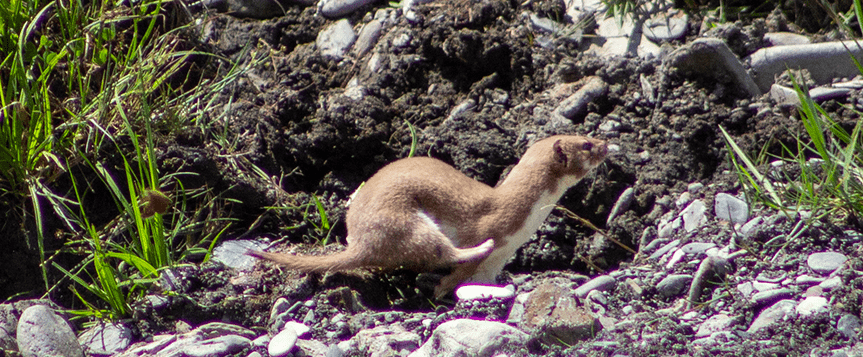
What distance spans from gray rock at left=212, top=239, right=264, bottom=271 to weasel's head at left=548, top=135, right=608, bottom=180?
4.63 ft

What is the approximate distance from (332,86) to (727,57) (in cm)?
213

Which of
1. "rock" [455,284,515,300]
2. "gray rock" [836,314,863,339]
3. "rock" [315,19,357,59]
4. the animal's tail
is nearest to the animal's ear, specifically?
"rock" [455,284,515,300]

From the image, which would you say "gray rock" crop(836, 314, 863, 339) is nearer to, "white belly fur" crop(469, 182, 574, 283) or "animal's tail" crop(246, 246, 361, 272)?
"white belly fur" crop(469, 182, 574, 283)

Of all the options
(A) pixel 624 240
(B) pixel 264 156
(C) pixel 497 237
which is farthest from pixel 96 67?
(A) pixel 624 240

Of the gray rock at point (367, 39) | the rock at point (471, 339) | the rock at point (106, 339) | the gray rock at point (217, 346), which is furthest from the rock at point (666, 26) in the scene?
the rock at point (106, 339)

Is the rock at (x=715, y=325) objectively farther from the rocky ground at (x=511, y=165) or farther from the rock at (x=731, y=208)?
the rock at (x=731, y=208)

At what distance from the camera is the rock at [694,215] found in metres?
3.45

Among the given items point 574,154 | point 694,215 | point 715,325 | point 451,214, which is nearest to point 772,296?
point 715,325

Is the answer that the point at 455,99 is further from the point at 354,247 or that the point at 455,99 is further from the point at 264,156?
the point at 354,247

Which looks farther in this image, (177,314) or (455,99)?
(455,99)

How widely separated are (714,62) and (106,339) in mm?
3042

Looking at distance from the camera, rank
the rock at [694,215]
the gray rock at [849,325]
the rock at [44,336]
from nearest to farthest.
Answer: the gray rock at [849,325]
the rock at [44,336]
the rock at [694,215]

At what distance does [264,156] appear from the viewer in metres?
4.12

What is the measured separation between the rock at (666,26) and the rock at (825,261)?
1766mm
